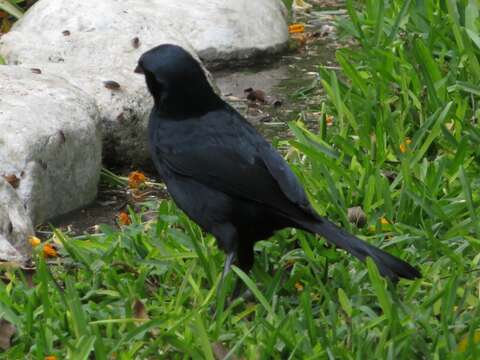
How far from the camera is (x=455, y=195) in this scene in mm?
5070

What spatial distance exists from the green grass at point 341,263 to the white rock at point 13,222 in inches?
6.0

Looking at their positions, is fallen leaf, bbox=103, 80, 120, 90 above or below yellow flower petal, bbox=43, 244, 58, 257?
above

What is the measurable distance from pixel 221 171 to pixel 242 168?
0.08 m

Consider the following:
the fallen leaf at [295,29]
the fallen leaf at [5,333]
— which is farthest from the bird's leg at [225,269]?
the fallen leaf at [295,29]

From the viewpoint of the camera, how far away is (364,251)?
4.24 m

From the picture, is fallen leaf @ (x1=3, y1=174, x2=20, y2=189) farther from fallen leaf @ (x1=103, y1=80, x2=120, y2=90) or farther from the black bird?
fallen leaf @ (x1=103, y1=80, x2=120, y2=90)

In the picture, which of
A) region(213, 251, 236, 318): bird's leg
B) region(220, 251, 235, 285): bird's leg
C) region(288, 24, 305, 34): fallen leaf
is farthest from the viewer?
region(288, 24, 305, 34): fallen leaf

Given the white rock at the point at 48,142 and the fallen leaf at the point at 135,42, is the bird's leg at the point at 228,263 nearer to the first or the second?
the white rock at the point at 48,142

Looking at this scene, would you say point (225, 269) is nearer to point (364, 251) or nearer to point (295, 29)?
point (364, 251)

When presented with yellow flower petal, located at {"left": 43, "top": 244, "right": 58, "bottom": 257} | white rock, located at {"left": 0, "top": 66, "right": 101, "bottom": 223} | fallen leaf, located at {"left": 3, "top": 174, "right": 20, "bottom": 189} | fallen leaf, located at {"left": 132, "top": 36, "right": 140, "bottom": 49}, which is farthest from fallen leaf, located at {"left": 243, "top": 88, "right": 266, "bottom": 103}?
yellow flower petal, located at {"left": 43, "top": 244, "right": 58, "bottom": 257}

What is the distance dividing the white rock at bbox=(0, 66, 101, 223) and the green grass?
36 cm

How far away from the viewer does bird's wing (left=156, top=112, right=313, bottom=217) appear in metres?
4.38

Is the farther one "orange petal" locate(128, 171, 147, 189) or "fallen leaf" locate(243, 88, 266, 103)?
"fallen leaf" locate(243, 88, 266, 103)

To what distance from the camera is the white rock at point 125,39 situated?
6047mm
